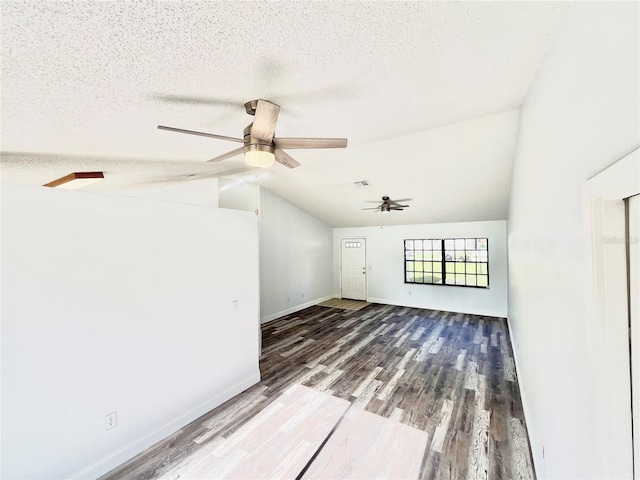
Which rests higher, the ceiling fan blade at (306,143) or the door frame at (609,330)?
the ceiling fan blade at (306,143)

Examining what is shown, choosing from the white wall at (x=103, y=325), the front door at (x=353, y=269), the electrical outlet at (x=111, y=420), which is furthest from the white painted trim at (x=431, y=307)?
the electrical outlet at (x=111, y=420)

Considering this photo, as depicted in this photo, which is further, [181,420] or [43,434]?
[181,420]

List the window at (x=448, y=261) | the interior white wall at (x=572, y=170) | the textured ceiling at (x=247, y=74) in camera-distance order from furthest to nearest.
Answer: the window at (x=448, y=261) → the textured ceiling at (x=247, y=74) → the interior white wall at (x=572, y=170)

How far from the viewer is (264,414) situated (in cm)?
272

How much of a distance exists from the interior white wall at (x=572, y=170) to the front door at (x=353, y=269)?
6.39m

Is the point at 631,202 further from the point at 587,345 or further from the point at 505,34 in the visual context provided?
the point at 505,34

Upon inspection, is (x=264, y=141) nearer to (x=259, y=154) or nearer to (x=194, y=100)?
(x=259, y=154)

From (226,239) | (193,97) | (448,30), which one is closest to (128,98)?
(193,97)

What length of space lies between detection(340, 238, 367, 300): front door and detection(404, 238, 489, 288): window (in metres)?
1.38

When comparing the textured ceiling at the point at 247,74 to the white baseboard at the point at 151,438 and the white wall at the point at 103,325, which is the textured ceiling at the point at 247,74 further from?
the white baseboard at the point at 151,438

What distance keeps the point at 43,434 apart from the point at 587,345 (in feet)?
10.5

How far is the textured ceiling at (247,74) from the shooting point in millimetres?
1167

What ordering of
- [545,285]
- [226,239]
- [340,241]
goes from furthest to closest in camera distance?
[340,241], [226,239], [545,285]

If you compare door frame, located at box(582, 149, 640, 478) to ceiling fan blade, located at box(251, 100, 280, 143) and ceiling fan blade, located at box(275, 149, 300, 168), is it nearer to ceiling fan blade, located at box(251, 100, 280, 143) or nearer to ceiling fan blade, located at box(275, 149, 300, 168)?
ceiling fan blade, located at box(251, 100, 280, 143)
